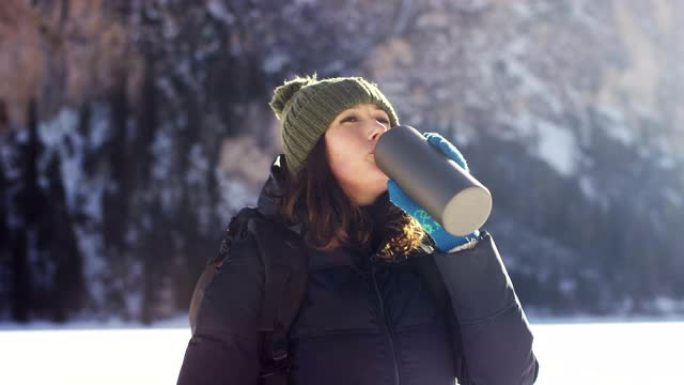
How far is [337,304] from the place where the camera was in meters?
0.97

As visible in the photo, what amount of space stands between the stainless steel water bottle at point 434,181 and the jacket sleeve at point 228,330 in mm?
195

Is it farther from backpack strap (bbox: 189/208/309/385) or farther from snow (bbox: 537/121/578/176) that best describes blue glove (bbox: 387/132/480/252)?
snow (bbox: 537/121/578/176)

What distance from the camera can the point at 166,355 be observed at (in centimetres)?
386

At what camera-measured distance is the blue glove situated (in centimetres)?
97

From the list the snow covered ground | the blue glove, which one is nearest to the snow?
the snow covered ground

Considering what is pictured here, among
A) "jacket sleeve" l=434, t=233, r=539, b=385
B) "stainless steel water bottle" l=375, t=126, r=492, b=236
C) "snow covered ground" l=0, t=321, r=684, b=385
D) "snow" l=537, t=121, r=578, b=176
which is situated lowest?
"jacket sleeve" l=434, t=233, r=539, b=385

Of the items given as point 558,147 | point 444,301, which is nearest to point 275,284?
point 444,301

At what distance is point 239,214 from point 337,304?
0.17 meters

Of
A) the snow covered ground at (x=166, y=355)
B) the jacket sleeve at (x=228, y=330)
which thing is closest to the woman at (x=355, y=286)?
the jacket sleeve at (x=228, y=330)

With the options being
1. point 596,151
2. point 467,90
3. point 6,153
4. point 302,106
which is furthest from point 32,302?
point 302,106

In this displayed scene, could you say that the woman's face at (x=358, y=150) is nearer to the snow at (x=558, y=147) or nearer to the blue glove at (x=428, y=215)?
the blue glove at (x=428, y=215)

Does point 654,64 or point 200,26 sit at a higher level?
point 654,64

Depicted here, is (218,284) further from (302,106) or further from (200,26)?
(200,26)

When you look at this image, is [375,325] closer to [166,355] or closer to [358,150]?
[358,150]
